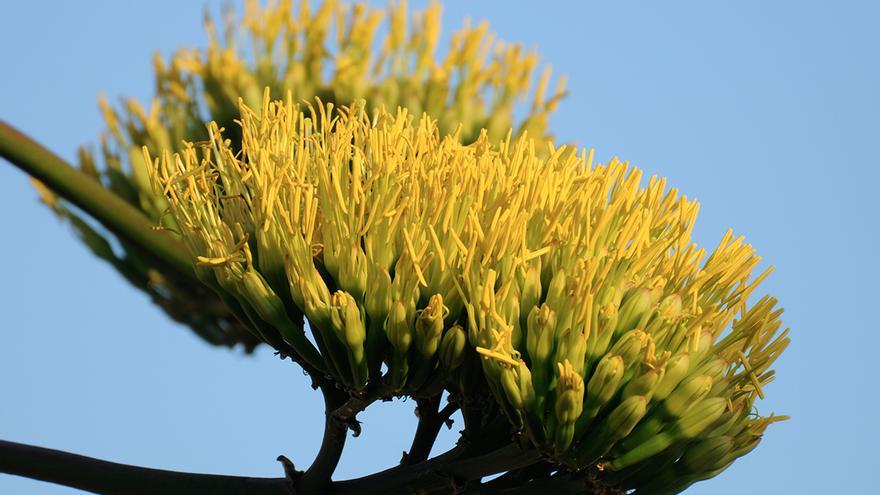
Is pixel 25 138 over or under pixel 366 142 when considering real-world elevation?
over

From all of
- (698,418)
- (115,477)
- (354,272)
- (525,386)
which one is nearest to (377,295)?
(354,272)

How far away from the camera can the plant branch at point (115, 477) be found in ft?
10.1

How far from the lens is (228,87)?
5898 mm

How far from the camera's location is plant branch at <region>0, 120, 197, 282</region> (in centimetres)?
324

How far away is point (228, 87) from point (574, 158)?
123 inches

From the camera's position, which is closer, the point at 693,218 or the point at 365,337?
the point at 365,337

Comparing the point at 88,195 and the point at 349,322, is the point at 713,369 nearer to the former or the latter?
the point at 349,322

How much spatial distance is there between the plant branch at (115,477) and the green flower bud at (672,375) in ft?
3.29

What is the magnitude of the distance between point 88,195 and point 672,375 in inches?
65.6

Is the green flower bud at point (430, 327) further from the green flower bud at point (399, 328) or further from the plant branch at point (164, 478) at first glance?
the plant branch at point (164, 478)

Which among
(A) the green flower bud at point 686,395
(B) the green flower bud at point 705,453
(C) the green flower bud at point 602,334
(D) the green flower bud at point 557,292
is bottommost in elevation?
(B) the green flower bud at point 705,453

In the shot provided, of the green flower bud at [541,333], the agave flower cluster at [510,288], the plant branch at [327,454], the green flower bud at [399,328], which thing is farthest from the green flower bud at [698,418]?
the plant branch at [327,454]

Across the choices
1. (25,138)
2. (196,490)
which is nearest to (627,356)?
(196,490)

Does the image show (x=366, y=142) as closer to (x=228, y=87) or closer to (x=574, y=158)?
(x=574, y=158)
